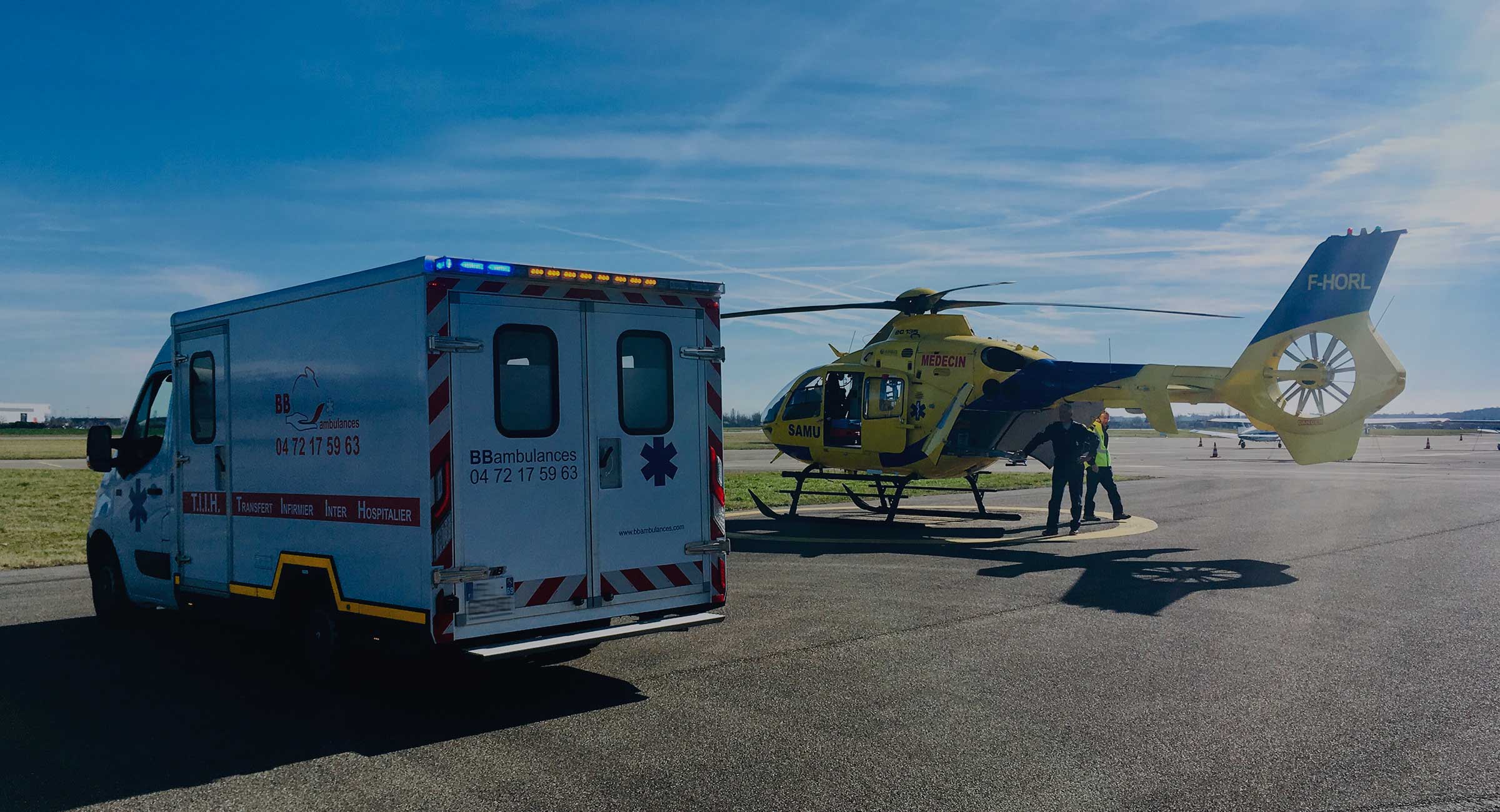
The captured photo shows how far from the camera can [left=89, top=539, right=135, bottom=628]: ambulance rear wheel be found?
9.35m

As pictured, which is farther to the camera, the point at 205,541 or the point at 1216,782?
the point at 205,541

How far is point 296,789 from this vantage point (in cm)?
502

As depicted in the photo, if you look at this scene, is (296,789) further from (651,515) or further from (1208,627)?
(1208,627)

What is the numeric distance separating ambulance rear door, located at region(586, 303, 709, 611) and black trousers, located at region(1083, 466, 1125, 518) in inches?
438

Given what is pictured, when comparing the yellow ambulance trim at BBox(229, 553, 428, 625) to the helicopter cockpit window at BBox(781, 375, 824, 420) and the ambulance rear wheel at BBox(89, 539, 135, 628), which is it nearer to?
the ambulance rear wheel at BBox(89, 539, 135, 628)

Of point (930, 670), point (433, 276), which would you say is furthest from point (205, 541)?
point (930, 670)

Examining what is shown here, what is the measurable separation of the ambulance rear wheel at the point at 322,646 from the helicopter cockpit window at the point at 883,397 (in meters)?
11.1

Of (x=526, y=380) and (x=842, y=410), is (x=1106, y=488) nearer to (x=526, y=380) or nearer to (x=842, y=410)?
(x=842, y=410)

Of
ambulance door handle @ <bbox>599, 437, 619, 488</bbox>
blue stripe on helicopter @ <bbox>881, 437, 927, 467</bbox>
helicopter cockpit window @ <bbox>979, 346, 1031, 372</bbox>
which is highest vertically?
helicopter cockpit window @ <bbox>979, 346, 1031, 372</bbox>

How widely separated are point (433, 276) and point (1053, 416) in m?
12.9

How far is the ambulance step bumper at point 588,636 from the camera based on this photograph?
6.20 m

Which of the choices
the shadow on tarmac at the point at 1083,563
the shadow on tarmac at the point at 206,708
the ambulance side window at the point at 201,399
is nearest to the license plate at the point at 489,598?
the shadow on tarmac at the point at 206,708

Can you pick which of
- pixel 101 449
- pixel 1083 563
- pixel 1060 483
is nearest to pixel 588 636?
pixel 101 449

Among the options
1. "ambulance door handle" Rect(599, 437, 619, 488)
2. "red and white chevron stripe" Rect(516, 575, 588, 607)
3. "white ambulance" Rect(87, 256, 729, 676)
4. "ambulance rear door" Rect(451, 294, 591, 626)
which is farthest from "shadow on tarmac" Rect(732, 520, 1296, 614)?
"ambulance rear door" Rect(451, 294, 591, 626)
